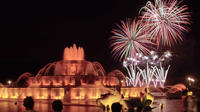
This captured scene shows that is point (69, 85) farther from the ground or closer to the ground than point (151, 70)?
closer to the ground

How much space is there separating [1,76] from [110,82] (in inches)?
1131

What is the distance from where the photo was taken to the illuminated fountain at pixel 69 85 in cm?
2839

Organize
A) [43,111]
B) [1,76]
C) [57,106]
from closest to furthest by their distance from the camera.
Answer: [57,106] → [43,111] → [1,76]

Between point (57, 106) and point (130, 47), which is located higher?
point (130, 47)

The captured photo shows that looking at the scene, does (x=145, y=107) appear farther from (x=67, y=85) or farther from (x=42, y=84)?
(x=42, y=84)

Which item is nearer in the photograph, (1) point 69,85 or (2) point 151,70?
(1) point 69,85

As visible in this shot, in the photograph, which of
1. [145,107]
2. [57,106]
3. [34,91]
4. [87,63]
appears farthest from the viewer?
[87,63]

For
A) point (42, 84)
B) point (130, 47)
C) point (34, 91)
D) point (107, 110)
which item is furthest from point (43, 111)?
point (130, 47)

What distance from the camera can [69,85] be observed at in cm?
2989

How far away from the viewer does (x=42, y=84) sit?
32469 millimetres

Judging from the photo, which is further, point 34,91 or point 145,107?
point 34,91

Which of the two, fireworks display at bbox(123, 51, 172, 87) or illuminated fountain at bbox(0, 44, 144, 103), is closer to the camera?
illuminated fountain at bbox(0, 44, 144, 103)

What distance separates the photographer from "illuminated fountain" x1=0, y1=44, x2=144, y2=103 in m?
28.4

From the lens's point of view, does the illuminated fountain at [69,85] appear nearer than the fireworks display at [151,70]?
Yes
